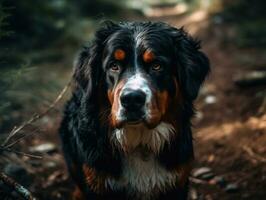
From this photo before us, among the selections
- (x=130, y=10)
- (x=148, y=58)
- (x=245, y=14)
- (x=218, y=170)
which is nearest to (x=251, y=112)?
(x=218, y=170)

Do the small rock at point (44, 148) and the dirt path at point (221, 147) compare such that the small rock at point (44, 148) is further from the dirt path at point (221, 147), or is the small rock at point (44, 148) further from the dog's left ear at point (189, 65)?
the dog's left ear at point (189, 65)

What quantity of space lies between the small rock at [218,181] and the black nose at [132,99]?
2290 millimetres

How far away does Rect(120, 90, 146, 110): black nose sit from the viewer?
14.5ft

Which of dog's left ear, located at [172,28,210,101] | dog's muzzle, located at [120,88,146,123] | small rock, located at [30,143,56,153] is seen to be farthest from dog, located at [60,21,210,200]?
small rock, located at [30,143,56,153]

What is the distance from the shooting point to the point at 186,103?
5.12m

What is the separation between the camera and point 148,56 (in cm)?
483

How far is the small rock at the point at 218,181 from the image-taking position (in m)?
6.32

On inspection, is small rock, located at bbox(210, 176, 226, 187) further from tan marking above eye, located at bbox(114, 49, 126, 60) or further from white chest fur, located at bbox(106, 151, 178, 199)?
tan marking above eye, located at bbox(114, 49, 126, 60)

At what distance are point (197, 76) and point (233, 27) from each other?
6.40 metres

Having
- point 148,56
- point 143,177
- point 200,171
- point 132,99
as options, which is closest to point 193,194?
point 200,171

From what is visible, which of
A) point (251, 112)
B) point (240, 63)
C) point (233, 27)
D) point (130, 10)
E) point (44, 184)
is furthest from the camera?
point (130, 10)

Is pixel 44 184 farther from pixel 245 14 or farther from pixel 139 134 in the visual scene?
pixel 245 14

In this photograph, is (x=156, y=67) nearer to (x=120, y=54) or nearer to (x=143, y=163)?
(x=120, y=54)

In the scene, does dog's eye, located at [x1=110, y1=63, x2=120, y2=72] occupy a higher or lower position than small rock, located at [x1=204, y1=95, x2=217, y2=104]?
higher
